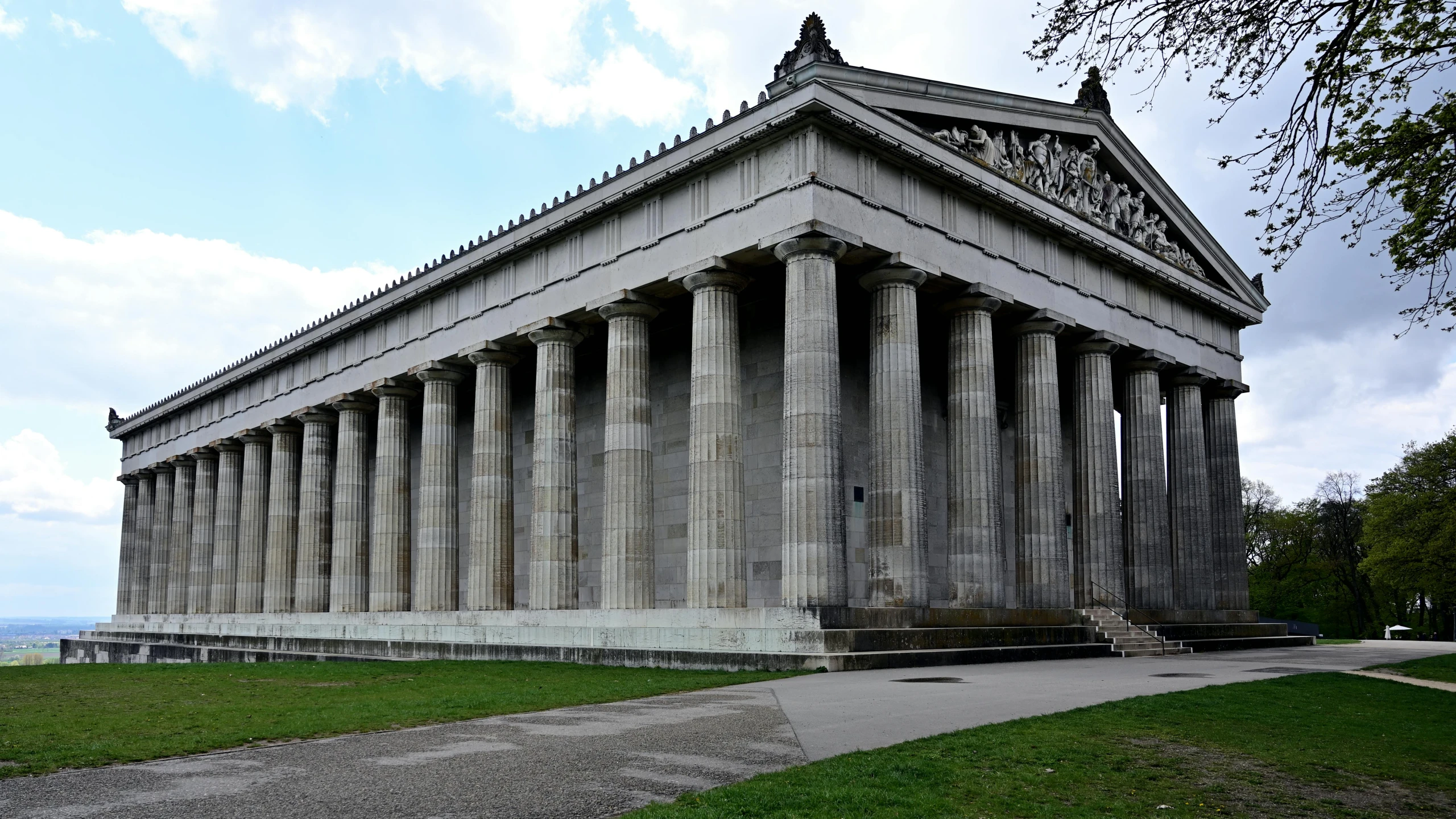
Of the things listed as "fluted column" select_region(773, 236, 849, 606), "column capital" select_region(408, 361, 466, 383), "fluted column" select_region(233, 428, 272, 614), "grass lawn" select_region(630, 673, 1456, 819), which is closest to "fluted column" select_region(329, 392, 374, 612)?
"column capital" select_region(408, 361, 466, 383)

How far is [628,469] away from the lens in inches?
1369

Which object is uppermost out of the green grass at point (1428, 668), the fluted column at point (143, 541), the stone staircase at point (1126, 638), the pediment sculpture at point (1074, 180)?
the pediment sculpture at point (1074, 180)

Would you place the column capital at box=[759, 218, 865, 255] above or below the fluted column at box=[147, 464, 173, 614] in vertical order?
above

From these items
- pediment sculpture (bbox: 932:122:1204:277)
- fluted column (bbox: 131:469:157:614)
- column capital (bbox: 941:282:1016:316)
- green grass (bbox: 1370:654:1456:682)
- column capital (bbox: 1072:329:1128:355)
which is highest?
pediment sculpture (bbox: 932:122:1204:277)

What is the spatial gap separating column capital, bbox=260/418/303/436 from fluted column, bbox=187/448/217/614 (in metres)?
10.2

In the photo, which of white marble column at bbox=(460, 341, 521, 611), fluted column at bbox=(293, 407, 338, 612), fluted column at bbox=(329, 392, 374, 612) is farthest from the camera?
fluted column at bbox=(293, 407, 338, 612)

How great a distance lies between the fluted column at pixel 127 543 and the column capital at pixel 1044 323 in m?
65.4

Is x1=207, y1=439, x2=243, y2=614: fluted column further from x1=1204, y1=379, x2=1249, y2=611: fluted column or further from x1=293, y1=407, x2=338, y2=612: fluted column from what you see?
x1=1204, y1=379, x2=1249, y2=611: fluted column

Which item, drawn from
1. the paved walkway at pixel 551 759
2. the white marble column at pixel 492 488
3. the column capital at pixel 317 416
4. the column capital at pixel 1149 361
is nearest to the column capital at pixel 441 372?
the white marble column at pixel 492 488

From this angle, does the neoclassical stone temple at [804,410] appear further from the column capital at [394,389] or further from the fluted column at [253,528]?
the fluted column at [253,528]

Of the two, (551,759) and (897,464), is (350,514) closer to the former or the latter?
(897,464)

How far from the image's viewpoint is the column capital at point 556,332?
39.1m

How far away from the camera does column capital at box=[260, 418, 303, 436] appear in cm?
5753

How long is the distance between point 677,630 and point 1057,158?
2286 cm
